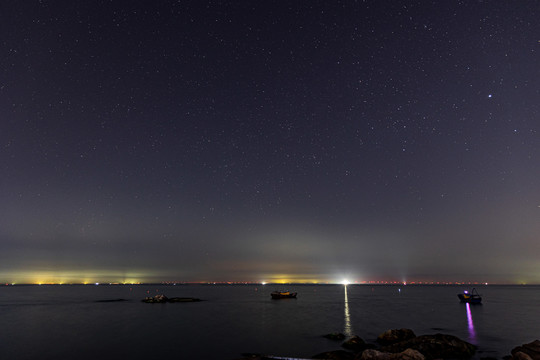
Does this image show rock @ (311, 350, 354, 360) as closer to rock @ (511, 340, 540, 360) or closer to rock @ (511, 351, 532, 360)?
rock @ (511, 351, 532, 360)

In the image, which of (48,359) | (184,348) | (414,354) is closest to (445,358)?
(414,354)

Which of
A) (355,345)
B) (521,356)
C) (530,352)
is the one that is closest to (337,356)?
(355,345)

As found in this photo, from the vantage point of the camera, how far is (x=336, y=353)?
28094 mm

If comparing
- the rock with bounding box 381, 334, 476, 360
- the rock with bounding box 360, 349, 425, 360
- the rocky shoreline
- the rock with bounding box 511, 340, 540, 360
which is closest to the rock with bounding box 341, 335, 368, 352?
the rocky shoreline

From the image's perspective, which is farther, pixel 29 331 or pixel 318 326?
pixel 318 326

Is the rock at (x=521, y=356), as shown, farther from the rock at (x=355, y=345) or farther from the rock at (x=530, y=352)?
the rock at (x=355, y=345)

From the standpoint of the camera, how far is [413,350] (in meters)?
24.9

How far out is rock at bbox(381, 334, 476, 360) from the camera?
29719 mm

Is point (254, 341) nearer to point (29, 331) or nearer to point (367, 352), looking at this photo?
point (367, 352)

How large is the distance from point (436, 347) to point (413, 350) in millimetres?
7206

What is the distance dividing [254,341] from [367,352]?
19.2 metres

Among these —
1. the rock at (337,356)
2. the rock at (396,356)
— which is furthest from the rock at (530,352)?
the rock at (337,356)

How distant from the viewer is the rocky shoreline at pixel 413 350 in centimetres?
2512

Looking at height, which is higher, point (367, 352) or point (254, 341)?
point (367, 352)
